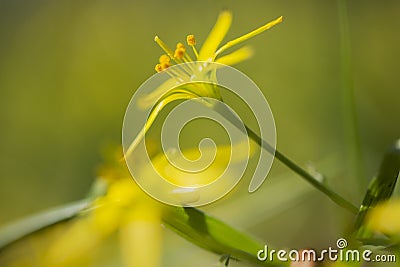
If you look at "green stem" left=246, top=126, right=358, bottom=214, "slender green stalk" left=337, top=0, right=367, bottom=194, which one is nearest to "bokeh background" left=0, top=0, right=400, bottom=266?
"slender green stalk" left=337, top=0, right=367, bottom=194

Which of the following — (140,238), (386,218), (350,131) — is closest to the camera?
(386,218)

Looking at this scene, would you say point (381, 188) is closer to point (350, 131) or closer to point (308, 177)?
point (308, 177)

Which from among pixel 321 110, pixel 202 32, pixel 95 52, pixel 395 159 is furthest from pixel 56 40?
pixel 395 159

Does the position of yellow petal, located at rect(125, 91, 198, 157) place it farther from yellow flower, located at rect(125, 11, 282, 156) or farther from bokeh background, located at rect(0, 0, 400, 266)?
bokeh background, located at rect(0, 0, 400, 266)

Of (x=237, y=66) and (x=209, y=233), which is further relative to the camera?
(x=237, y=66)

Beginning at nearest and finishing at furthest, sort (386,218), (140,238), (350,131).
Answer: (386,218), (140,238), (350,131)

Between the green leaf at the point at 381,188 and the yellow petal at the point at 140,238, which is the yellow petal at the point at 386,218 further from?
the yellow petal at the point at 140,238

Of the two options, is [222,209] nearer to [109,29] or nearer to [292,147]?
[292,147]

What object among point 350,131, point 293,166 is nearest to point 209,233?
point 293,166

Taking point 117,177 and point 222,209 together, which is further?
point 222,209
